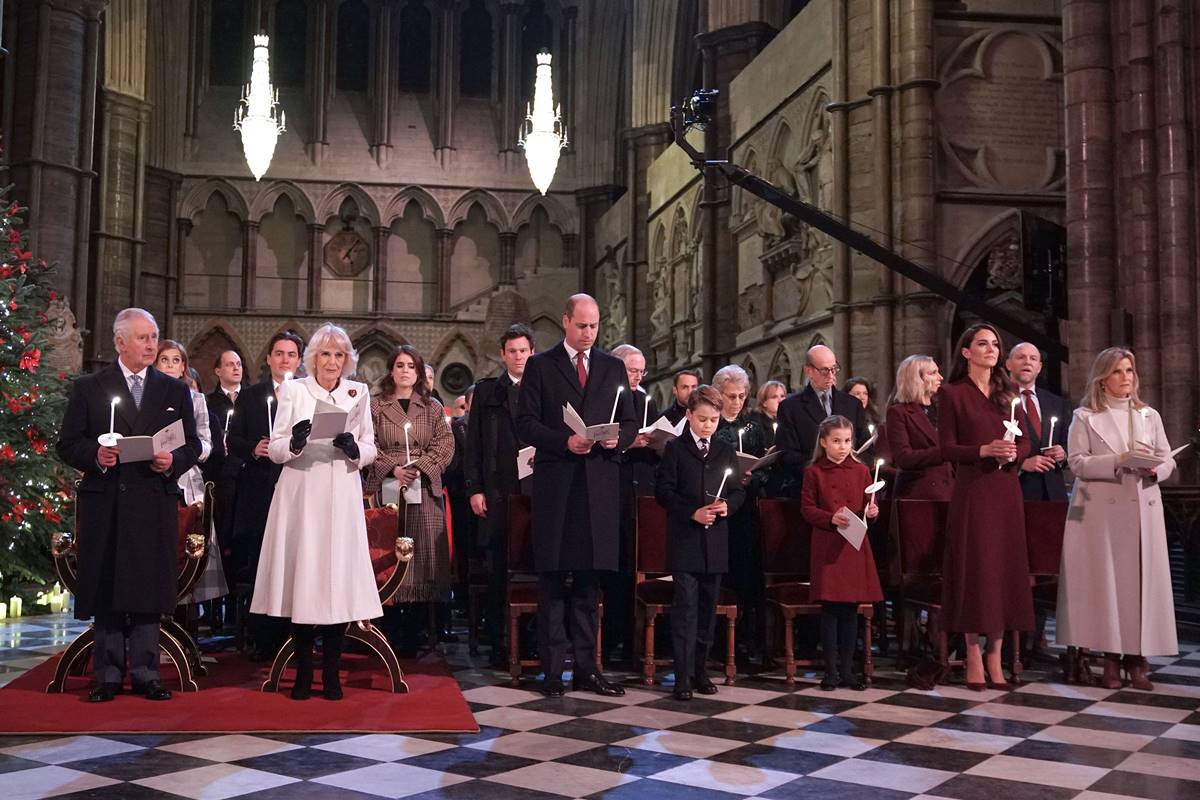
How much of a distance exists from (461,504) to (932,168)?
757cm

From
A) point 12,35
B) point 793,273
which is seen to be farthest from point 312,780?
point 12,35

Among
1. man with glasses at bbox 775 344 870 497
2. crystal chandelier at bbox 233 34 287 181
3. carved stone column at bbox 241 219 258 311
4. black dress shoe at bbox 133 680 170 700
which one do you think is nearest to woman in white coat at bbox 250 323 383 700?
black dress shoe at bbox 133 680 170 700

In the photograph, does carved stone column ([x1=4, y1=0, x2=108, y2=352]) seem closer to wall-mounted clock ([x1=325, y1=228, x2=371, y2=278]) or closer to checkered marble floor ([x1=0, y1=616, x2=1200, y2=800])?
checkered marble floor ([x1=0, y1=616, x2=1200, y2=800])

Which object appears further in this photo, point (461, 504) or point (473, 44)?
point (473, 44)

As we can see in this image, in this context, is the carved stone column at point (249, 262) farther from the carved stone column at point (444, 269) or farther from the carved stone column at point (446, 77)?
the carved stone column at point (446, 77)

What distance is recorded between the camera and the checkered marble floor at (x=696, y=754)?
4121 millimetres

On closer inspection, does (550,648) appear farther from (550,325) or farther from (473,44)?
(473,44)

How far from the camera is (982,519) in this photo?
6.26 meters

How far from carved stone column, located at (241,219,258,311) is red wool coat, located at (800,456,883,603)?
24620 millimetres

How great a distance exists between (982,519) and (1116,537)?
74 cm

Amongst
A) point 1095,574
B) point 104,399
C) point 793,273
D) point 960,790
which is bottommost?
point 960,790

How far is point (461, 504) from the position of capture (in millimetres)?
8414

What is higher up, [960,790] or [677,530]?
[677,530]

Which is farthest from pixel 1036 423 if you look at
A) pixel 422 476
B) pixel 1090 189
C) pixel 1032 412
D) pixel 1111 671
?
pixel 1090 189
